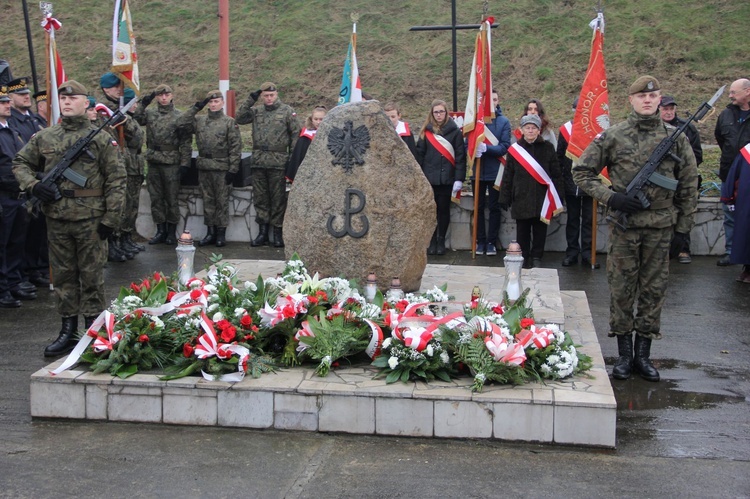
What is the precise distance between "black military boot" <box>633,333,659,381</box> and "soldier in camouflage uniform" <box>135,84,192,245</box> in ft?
23.1

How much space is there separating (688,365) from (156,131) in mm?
7328

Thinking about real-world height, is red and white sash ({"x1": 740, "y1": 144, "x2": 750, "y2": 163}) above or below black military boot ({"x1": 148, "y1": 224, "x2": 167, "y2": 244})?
above

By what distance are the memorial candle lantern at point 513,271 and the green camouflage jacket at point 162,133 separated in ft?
20.2

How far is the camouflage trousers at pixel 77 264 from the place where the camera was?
22.3 ft

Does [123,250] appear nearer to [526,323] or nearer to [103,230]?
[103,230]

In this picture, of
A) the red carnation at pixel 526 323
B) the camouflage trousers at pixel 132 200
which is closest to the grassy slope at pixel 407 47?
the camouflage trousers at pixel 132 200

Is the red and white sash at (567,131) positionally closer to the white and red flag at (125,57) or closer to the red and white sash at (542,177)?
the red and white sash at (542,177)

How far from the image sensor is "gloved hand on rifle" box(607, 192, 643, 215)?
612 centimetres

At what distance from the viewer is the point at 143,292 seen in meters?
6.37

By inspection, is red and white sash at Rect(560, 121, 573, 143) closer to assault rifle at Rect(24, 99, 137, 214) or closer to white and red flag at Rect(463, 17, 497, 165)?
white and red flag at Rect(463, 17, 497, 165)

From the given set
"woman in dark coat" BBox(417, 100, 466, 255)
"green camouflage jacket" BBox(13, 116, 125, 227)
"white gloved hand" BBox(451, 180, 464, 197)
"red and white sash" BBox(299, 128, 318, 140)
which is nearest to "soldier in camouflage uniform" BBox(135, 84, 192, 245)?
"red and white sash" BBox(299, 128, 318, 140)

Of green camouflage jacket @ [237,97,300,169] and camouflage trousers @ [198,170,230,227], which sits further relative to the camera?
camouflage trousers @ [198,170,230,227]

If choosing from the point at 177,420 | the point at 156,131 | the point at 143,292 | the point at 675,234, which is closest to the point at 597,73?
the point at 675,234

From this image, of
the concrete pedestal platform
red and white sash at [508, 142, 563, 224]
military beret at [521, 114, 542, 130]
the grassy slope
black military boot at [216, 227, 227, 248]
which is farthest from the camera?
the grassy slope
